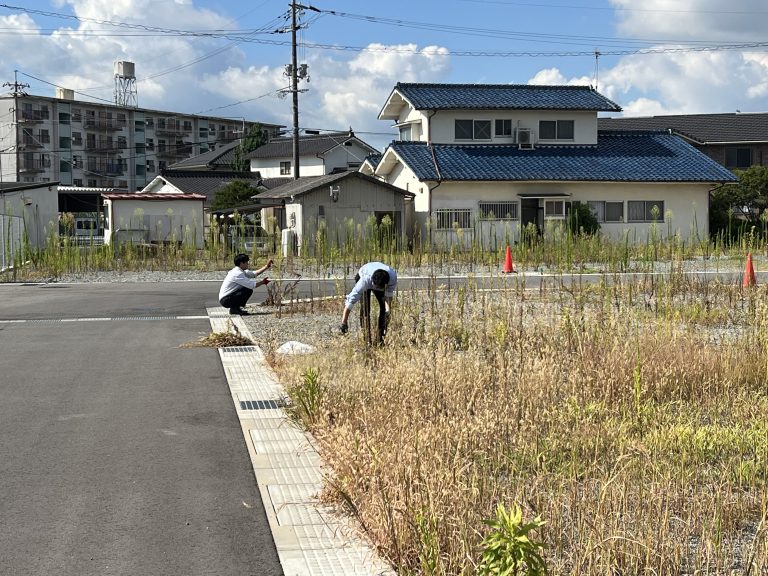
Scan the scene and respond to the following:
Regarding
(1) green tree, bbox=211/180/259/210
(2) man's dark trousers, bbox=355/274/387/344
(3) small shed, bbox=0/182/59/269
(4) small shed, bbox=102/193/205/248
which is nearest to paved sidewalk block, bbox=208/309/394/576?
(2) man's dark trousers, bbox=355/274/387/344

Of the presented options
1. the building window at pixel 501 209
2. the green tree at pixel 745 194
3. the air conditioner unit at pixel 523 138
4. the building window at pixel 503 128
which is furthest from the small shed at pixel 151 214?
the green tree at pixel 745 194

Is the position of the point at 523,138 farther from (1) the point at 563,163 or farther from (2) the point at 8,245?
(2) the point at 8,245

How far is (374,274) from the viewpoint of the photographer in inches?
383

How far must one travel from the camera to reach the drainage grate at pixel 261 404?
779cm

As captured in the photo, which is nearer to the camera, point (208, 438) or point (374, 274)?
point (208, 438)

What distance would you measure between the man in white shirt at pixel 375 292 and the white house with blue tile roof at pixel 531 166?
23.7m

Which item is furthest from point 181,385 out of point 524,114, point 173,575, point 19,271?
point 524,114

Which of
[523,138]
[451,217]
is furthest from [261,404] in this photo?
[523,138]

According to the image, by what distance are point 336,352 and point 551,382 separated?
9.41 ft

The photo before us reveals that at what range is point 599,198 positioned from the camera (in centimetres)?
3578

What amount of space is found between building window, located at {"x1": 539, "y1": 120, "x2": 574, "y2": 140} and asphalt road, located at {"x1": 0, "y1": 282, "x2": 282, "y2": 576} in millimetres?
27911

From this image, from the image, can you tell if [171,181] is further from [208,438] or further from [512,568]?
[512,568]

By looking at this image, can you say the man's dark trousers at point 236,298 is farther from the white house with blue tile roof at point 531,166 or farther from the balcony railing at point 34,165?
the balcony railing at point 34,165

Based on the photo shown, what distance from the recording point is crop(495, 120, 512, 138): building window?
36.8 meters
